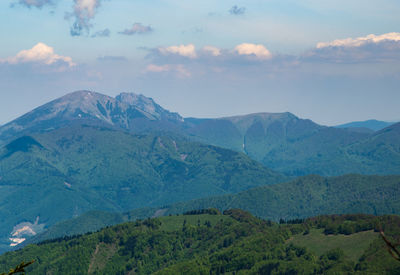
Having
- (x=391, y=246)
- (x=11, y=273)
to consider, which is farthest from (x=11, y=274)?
(x=391, y=246)

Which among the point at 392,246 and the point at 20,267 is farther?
the point at 20,267

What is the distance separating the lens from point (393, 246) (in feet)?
80.2

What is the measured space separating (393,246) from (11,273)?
1917 cm

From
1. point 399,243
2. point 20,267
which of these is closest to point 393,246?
point 399,243

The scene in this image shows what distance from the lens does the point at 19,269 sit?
28062 millimetres

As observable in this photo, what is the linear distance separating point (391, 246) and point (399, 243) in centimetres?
83

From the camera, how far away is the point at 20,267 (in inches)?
1064

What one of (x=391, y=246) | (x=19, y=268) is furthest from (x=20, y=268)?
(x=391, y=246)

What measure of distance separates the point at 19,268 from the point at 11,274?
27.2 inches

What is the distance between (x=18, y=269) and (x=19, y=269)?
0.17 feet

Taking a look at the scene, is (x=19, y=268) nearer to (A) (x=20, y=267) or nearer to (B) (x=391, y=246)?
(A) (x=20, y=267)

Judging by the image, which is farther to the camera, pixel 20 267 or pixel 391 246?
pixel 20 267

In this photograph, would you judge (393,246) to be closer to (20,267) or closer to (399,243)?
(399,243)

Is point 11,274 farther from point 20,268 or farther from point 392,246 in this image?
point 392,246
